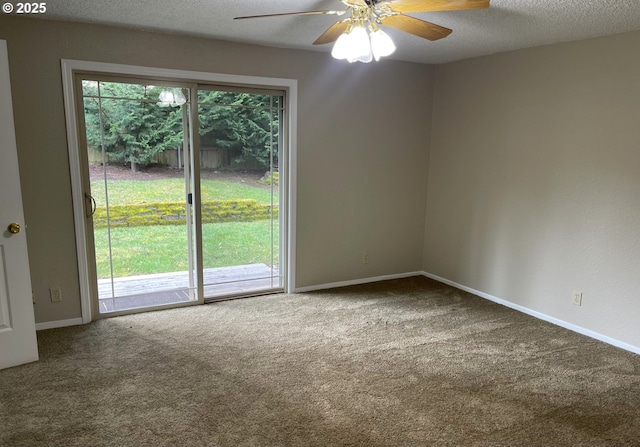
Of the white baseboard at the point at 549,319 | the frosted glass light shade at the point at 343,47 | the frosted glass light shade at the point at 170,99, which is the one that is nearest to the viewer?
the frosted glass light shade at the point at 343,47

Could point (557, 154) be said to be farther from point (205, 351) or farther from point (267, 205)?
point (205, 351)

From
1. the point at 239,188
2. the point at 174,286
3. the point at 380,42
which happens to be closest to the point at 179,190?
the point at 239,188

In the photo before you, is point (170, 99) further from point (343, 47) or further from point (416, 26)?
point (416, 26)

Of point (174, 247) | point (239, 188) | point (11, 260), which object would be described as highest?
point (239, 188)

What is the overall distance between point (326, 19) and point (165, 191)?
198 cm

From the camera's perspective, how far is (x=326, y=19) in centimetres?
296

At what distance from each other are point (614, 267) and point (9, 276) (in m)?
4.31

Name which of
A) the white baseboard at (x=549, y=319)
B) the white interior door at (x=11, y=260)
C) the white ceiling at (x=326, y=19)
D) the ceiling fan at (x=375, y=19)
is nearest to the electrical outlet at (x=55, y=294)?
the white interior door at (x=11, y=260)

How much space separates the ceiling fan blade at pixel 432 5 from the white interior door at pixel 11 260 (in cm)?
235

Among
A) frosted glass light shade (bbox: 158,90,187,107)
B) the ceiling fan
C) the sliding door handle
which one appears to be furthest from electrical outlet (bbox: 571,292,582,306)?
the sliding door handle

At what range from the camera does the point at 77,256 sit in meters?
3.48

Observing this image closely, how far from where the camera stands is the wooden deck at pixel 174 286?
A: 3.78 m

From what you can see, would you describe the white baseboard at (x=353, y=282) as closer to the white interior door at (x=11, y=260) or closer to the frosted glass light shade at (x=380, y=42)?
the white interior door at (x=11, y=260)

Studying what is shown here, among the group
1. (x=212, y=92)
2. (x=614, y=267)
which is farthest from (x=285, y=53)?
(x=614, y=267)
